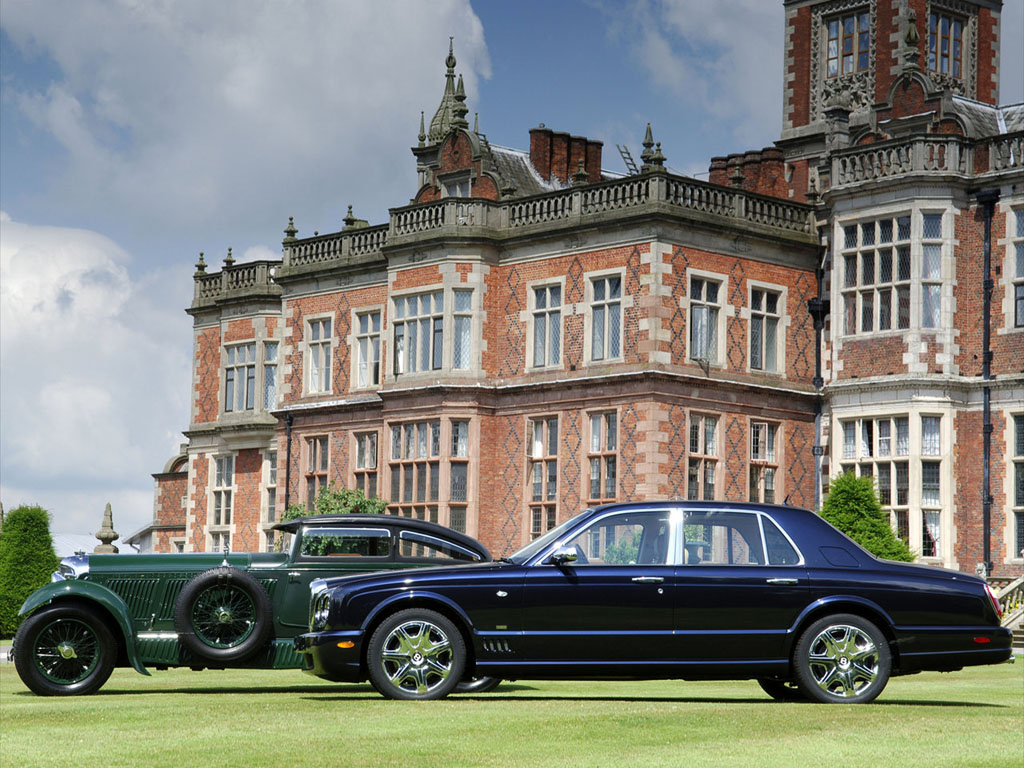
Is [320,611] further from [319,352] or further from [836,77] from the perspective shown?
[836,77]

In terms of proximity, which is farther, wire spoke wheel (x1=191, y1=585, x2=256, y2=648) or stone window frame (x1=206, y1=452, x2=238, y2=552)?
stone window frame (x1=206, y1=452, x2=238, y2=552)

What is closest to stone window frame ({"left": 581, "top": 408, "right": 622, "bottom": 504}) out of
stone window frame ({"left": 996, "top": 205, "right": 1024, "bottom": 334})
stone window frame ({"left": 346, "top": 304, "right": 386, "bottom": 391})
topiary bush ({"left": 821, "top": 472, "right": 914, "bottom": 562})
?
topiary bush ({"left": 821, "top": 472, "right": 914, "bottom": 562})

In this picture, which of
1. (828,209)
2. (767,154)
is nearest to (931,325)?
(828,209)

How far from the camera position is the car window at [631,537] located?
13.4 metres

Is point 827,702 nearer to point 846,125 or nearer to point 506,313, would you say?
point 506,313

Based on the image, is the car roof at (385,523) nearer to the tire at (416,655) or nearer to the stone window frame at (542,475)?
the tire at (416,655)

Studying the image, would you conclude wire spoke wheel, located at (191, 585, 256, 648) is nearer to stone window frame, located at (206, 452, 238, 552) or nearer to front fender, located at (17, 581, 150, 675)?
front fender, located at (17, 581, 150, 675)

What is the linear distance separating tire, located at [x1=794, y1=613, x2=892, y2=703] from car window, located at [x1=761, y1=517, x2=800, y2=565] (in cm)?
55

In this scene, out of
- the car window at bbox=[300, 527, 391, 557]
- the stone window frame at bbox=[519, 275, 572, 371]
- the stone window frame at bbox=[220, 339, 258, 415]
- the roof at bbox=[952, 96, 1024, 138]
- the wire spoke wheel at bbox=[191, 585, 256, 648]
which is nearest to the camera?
the wire spoke wheel at bbox=[191, 585, 256, 648]

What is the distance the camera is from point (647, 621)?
13242mm

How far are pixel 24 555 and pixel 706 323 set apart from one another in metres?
17.4

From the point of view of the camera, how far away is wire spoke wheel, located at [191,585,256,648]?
16.0m

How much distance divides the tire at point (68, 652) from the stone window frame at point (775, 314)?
2128cm

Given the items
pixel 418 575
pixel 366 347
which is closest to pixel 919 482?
pixel 366 347
